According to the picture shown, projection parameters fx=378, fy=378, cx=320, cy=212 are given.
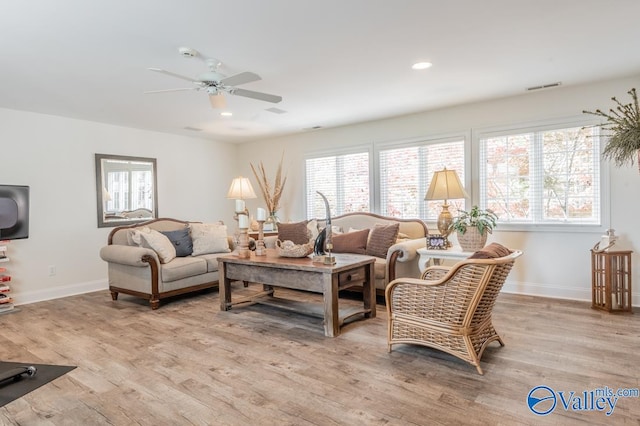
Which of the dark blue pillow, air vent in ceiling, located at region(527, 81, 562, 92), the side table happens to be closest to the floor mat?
the dark blue pillow

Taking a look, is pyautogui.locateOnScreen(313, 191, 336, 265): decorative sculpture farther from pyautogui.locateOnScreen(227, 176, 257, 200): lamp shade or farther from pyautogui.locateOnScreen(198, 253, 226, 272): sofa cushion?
pyautogui.locateOnScreen(227, 176, 257, 200): lamp shade

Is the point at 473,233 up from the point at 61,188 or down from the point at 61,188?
down

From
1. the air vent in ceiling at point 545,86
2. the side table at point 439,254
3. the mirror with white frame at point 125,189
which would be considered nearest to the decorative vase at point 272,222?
the mirror with white frame at point 125,189

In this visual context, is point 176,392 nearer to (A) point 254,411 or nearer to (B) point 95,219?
(A) point 254,411

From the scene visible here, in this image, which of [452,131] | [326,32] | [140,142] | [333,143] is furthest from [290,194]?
[326,32]

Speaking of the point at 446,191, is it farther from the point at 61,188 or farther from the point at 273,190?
the point at 61,188

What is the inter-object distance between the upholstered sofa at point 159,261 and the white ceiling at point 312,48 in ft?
5.32

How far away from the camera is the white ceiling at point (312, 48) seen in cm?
245

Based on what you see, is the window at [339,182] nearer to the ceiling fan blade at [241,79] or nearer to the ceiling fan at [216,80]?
the ceiling fan at [216,80]

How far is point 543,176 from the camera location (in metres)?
4.47

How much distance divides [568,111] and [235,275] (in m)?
4.17

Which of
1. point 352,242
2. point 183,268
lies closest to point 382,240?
point 352,242

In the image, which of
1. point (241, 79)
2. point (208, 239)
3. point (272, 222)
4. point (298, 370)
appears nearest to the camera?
point (298, 370)

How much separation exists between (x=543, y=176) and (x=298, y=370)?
369 cm
